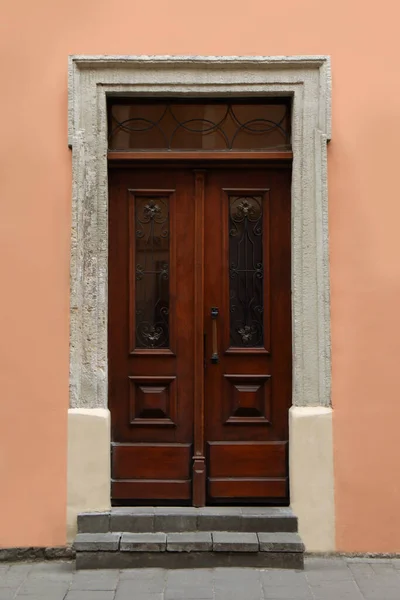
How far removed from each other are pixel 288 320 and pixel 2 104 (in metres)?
2.63

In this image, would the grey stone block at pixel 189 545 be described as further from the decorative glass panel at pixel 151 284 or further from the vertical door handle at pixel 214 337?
the decorative glass panel at pixel 151 284

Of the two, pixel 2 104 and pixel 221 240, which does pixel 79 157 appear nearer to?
pixel 2 104

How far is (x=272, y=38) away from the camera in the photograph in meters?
5.18

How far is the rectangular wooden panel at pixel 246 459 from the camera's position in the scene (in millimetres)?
5309

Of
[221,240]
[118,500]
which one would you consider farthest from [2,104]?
[118,500]

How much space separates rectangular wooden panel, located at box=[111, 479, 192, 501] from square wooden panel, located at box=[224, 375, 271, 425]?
0.59 metres

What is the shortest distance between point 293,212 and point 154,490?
2.29 metres

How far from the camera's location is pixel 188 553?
488cm

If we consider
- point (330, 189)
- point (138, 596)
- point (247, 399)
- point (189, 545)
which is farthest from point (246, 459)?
point (330, 189)

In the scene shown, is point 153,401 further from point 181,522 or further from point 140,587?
point 140,587

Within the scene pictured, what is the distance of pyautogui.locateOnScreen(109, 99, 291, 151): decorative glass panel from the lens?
5.38 metres

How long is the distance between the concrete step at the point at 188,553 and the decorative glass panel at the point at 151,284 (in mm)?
1430

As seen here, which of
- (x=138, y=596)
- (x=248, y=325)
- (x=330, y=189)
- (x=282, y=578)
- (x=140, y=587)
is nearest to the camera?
(x=138, y=596)

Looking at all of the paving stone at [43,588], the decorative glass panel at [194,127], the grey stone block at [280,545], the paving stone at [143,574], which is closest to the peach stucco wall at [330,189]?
the decorative glass panel at [194,127]
